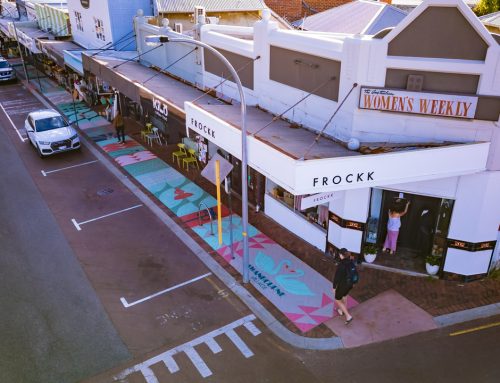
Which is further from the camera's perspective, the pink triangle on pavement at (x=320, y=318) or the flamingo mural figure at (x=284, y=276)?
the flamingo mural figure at (x=284, y=276)

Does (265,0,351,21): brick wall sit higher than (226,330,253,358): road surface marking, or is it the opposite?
(265,0,351,21): brick wall

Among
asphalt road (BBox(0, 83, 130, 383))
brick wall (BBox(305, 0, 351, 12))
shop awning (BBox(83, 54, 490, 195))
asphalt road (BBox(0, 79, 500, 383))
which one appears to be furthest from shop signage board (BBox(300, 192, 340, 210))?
brick wall (BBox(305, 0, 351, 12))

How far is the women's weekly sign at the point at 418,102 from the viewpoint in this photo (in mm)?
10672

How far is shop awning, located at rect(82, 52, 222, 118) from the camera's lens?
17.2m

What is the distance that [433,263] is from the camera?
1269 cm

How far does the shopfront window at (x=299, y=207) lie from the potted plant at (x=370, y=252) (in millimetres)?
1463

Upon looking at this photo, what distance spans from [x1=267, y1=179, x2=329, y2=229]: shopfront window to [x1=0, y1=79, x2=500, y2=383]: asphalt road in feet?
12.3

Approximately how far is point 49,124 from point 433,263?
60.6 feet

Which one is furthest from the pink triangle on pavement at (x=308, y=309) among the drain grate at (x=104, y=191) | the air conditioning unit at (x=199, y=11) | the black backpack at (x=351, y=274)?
the air conditioning unit at (x=199, y=11)

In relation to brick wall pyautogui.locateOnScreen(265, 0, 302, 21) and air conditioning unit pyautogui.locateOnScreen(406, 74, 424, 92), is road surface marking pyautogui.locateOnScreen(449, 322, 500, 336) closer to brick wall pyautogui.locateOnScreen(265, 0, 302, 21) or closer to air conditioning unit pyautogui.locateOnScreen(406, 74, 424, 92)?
air conditioning unit pyautogui.locateOnScreen(406, 74, 424, 92)

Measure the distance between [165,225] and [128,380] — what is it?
6769mm

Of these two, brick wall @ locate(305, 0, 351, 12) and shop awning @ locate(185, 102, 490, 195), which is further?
brick wall @ locate(305, 0, 351, 12)

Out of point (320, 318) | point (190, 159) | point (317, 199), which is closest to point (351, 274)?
point (320, 318)

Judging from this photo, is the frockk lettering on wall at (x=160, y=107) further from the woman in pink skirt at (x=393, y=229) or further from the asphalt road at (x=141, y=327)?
the woman in pink skirt at (x=393, y=229)
